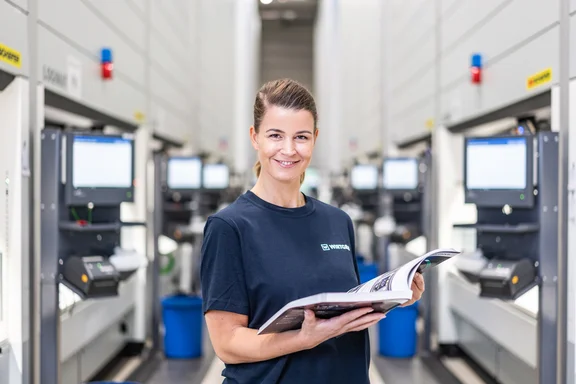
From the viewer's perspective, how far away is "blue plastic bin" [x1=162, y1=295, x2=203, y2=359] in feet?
16.2

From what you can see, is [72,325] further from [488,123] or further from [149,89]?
[488,123]

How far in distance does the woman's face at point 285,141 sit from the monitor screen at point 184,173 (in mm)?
4219

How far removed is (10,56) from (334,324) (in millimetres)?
2235

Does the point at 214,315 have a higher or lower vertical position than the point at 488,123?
lower

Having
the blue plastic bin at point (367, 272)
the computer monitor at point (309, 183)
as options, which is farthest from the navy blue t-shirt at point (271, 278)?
the computer monitor at point (309, 183)

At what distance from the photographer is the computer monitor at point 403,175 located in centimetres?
607

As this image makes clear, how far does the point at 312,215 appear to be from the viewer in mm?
1495

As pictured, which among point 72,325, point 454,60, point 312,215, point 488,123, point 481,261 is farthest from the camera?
point 454,60

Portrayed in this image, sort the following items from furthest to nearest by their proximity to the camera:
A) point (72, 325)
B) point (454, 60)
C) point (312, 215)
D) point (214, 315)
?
point (454, 60), point (72, 325), point (312, 215), point (214, 315)

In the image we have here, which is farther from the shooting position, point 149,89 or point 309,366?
point 149,89

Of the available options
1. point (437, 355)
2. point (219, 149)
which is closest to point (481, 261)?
point (437, 355)

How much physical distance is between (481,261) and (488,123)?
1930mm

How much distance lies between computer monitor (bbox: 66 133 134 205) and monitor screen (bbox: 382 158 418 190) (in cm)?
336

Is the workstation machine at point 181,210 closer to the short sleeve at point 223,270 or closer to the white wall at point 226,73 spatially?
the white wall at point 226,73
